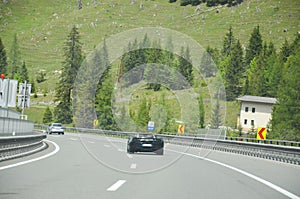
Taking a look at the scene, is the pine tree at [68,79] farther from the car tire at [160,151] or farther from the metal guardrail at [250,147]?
the car tire at [160,151]

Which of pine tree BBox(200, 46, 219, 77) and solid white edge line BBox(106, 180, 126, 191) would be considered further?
pine tree BBox(200, 46, 219, 77)

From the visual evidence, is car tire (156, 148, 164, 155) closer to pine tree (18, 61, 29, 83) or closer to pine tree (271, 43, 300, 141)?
pine tree (271, 43, 300, 141)

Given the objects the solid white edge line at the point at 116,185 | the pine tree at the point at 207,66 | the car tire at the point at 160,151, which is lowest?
the solid white edge line at the point at 116,185

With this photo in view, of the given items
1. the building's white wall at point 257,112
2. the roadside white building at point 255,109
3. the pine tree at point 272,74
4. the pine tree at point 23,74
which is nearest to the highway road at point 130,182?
the roadside white building at point 255,109

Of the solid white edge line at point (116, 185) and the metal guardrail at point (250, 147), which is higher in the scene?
the metal guardrail at point (250, 147)

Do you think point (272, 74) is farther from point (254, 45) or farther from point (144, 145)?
point (144, 145)

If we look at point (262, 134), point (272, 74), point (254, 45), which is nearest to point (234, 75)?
point (272, 74)

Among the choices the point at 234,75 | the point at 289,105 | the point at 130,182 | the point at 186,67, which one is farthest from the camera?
the point at 234,75

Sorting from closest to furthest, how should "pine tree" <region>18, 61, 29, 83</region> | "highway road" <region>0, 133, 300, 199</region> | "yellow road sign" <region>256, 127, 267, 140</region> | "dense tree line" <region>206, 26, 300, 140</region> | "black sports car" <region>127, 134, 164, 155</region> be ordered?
"highway road" <region>0, 133, 300, 199</region>
"black sports car" <region>127, 134, 164, 155</region>
"yellow road sign" <region>256, 127, 267, 140</region>
"dense tree line" <region>206, 26, 300, 140</region>
"pine tree" <region>18, 61, 29, 83</region>

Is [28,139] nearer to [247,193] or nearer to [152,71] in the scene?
[152,71]

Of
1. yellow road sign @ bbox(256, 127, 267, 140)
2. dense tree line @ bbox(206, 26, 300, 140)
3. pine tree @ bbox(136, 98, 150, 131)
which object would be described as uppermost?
dense tree line @ bbox(206, 26, 300, 140)

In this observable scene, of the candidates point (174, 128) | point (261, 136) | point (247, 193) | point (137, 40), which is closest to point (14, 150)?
point (137, 40)

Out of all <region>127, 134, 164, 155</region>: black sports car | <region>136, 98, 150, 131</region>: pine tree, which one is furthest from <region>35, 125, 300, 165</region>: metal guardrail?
<region>136, 98, 150, 131</region>: pine tree

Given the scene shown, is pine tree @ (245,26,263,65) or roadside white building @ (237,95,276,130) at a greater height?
pine tree @ (245,26,263,65)
